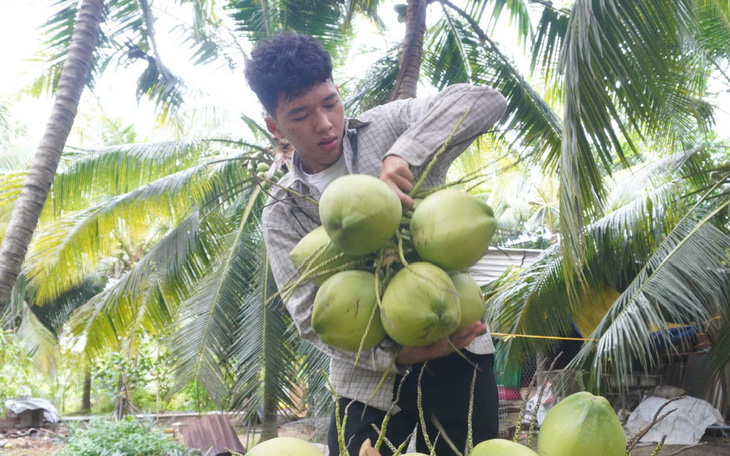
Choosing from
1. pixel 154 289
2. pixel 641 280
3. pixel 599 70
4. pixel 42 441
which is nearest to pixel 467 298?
pixel 599 70

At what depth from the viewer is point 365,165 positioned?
1.65 m

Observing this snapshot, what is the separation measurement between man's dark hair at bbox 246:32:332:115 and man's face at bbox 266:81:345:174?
0.02 meters

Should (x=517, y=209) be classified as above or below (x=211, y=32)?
below

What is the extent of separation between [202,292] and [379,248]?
587 cm

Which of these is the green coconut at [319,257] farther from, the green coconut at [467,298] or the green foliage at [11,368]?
the green foliage at [11,368]

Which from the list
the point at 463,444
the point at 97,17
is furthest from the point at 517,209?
the point at 463,444

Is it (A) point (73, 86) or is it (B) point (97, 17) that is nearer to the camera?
(A) point (73, 86)

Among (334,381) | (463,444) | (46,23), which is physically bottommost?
(463,444)

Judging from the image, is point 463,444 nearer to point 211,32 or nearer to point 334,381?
point 334,381

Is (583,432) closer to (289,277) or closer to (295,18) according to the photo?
(289,277)

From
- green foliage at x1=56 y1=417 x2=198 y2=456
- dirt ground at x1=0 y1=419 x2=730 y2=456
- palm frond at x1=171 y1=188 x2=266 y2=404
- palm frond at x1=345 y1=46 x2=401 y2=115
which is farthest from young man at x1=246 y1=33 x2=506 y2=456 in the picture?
dirt ground at x1=0 y1=419 x2=730 y2=456

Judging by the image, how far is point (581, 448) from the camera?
35.3 inches

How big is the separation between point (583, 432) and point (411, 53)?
4234 millimetres

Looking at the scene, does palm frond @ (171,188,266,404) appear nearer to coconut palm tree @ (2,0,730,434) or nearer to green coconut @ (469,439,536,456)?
coconut palm tree @ (2,0,730,434)
